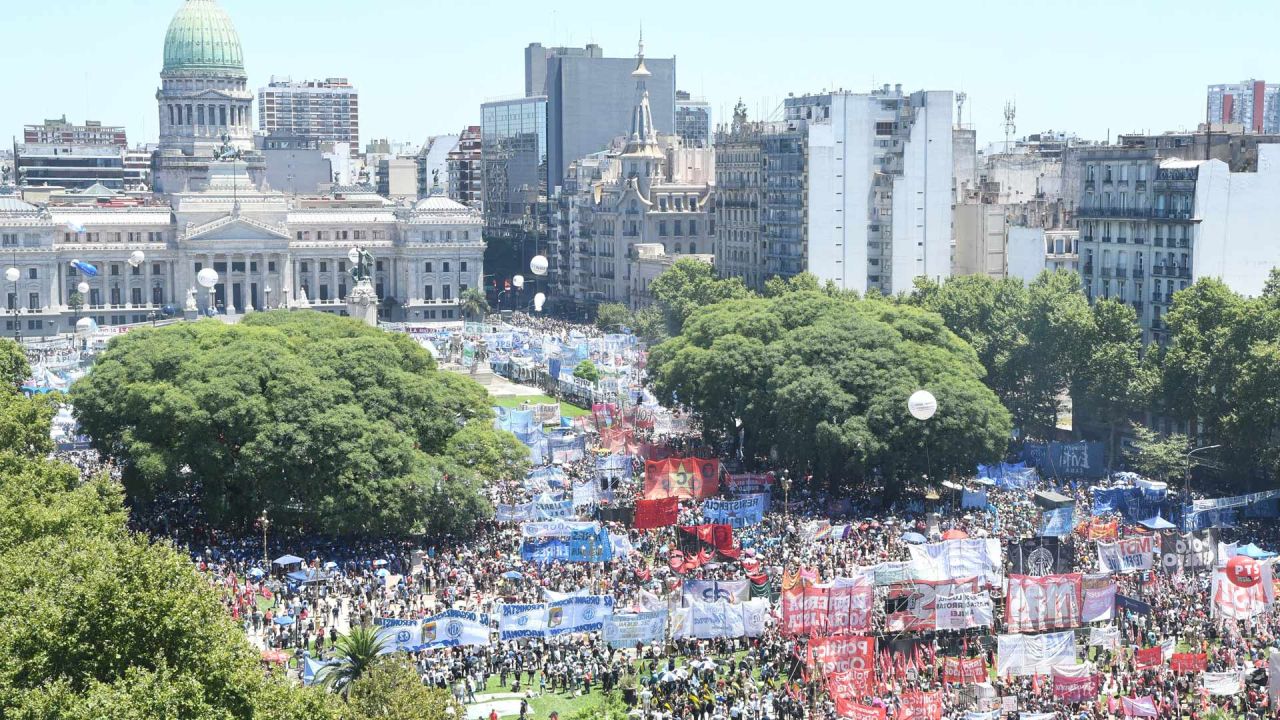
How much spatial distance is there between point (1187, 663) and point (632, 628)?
47.7 feet

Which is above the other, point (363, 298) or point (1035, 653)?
point (363, 298)

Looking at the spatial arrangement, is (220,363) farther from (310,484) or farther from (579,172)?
(579,172)

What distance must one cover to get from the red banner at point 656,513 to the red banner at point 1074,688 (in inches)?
830

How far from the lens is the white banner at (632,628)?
1962 inches

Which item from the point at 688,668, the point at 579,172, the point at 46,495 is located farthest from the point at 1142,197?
the point at 579,172

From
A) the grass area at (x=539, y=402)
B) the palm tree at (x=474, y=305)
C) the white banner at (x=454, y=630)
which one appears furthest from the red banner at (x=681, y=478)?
the palm tree at (x=474, y=305)

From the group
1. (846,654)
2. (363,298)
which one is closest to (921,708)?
(846,654)

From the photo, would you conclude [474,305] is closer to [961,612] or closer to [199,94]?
[199,94]

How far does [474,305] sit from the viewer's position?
526 feet

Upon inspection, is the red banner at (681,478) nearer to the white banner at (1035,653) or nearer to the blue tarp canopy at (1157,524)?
the blue tarp canopy at (1157,524)

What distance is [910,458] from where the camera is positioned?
239 feet

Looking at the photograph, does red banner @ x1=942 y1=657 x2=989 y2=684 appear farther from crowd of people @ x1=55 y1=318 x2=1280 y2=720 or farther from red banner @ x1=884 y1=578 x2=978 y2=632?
red banner @ x1=884 y1=578 x2=978 y2=632

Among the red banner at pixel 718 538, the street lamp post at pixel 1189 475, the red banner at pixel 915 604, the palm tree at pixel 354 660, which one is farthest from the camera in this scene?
the street lamp post at pixel 1189 475

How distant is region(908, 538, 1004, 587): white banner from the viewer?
53.7 metres
